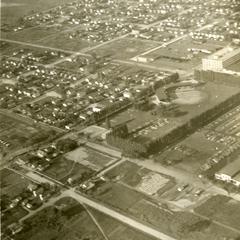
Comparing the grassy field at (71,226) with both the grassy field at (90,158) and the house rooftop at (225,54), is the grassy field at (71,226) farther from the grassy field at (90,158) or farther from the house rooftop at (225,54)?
the house rooftop at (225,54)

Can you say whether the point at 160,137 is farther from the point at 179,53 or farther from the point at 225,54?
the point at 179,53

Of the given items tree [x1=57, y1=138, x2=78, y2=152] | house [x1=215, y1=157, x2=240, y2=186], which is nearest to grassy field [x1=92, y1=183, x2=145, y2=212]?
house [x1=215, y1=157, x2=240, y2=186]

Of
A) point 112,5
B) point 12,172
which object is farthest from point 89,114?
point 112,5

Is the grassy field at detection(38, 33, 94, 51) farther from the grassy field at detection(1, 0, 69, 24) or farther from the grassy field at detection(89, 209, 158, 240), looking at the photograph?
the grassy field at detection(89, 209, 158, 240)

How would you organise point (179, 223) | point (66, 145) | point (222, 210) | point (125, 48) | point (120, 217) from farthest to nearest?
point (125, 48) < point (66, 145) < point (120, 217) < point (222, 210) < point (179, 223)

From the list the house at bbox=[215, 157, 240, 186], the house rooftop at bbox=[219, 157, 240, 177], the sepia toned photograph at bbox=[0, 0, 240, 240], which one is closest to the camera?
the sepia toned photograph at bbox=[0, 0, 240, 240]

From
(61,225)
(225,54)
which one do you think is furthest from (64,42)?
(61,225)
